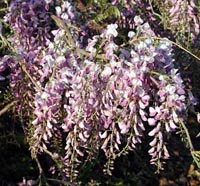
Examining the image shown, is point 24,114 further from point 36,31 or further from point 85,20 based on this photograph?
point 85,20

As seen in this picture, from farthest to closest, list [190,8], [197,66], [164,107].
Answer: [197,66]
[190,8]
[164,107]

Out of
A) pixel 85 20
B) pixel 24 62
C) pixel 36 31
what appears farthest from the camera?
pixel 85 20

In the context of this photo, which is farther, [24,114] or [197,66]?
[197,66]

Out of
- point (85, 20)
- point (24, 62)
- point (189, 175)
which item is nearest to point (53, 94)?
point (24, 62)

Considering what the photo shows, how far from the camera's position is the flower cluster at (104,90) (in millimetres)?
2035

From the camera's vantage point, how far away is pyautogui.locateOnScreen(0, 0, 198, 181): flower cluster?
2.04m

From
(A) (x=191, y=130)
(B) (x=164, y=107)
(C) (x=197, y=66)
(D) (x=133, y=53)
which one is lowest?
(A) (x=191, y=130)

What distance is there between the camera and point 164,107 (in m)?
2.05

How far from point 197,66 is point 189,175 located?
4.00 ft

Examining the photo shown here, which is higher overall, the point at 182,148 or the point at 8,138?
the point at 8,138

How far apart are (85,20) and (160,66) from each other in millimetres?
1030

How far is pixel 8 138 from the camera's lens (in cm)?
368

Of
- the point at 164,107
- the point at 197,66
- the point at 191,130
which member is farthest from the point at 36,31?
the point at 191,130

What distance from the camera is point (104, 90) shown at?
206 centimetres
